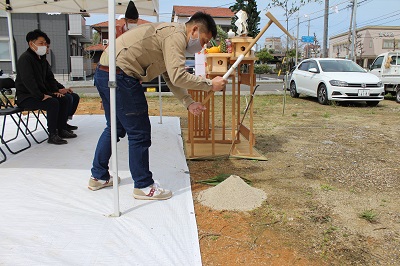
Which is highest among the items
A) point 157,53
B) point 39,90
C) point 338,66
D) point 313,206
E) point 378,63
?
point 378,63

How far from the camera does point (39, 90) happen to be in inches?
165

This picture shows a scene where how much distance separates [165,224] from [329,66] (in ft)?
30.1

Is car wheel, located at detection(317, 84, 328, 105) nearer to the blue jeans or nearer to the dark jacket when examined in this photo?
the dark jacket

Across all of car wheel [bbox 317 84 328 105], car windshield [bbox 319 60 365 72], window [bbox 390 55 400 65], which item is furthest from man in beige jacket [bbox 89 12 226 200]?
window [bbox 390 55 400 65]

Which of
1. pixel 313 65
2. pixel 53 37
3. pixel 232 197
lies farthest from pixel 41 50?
pixel 53 37

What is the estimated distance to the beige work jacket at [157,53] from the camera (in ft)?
7.61

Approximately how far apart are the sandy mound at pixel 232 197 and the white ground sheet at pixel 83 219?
0.16m

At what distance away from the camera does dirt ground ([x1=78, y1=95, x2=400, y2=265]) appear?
6.97 ft

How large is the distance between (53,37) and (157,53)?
20.0 meters

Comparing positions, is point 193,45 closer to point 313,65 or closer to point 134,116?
point 134,116

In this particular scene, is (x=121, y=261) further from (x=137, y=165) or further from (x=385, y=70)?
(x=385, y=70)

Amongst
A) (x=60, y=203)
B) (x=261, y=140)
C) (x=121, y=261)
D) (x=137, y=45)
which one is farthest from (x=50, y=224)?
(x=261, y=140)

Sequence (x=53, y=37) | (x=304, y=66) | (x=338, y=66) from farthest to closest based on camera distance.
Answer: (x=53, y=37)
(x=304, y=66)
(x=338, y=66)

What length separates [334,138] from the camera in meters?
5.38
